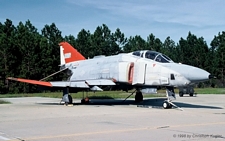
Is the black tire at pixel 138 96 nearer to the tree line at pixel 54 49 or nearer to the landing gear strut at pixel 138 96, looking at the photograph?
the landing gear strut at pixel 138 96

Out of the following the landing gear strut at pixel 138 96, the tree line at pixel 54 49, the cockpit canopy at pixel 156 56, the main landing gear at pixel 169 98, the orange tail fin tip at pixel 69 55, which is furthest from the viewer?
the tree line at pixel 54 49

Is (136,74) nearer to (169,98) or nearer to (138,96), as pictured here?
(169,98)

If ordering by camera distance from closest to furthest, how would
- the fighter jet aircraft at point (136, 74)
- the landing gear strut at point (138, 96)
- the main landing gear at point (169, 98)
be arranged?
the fighter jet aircraft at point (136, 74)
the main landing gear at point (169, 98)
the landing gear strut at point (138, 96)

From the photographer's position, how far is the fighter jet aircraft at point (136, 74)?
1644 cm

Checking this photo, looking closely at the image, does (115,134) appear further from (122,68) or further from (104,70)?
(104,70)

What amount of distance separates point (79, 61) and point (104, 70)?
4372 mm

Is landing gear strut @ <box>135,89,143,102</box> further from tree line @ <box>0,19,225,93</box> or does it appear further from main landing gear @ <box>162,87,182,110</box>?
tree line @ <box>0,19,225,93</box>

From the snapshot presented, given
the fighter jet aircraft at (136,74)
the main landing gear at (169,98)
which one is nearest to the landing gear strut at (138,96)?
the fighter jet aircraft at (136,74)

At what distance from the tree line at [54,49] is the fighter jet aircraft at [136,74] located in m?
27.7

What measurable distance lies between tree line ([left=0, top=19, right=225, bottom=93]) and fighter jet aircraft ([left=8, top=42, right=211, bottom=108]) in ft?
90.8

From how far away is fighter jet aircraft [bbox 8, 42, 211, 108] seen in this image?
53.9 feet

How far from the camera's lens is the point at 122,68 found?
63.8ft

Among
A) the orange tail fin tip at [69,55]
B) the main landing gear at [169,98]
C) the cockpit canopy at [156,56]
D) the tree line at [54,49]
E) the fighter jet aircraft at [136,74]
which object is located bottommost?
the main landing gear at [169,98]

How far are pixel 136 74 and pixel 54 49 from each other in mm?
54311
